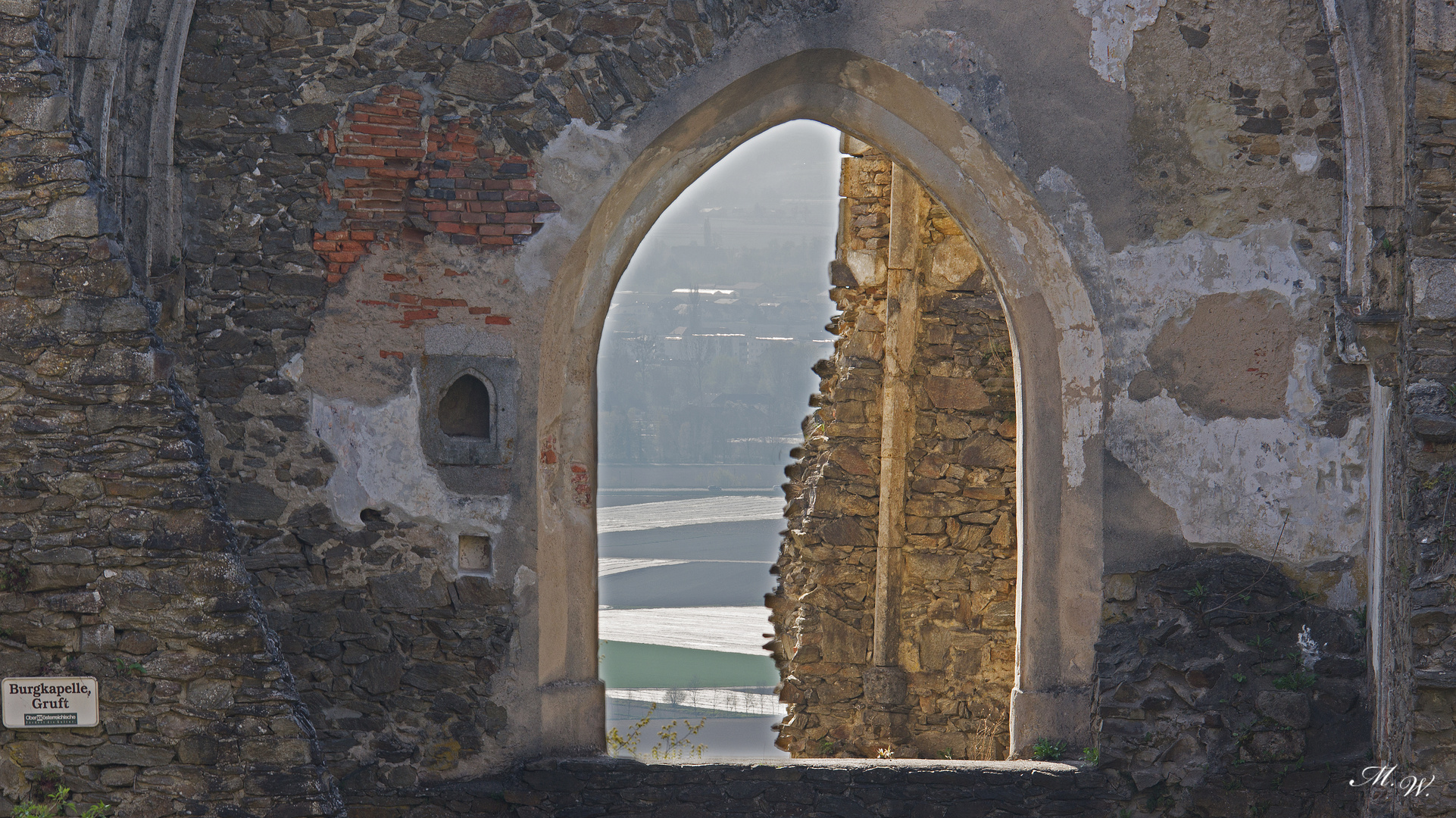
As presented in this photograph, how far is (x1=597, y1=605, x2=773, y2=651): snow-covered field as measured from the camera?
611 inches

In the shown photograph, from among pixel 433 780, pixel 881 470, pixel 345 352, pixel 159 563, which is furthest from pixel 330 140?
pixel 881 470

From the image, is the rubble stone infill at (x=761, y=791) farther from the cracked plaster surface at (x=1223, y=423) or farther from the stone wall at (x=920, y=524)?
the stone wall at (x=920, y=524)

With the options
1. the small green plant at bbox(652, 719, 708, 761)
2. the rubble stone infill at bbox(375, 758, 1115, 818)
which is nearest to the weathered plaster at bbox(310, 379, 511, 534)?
the rubble stone infill at bbox(375, 758, 1115, 818)

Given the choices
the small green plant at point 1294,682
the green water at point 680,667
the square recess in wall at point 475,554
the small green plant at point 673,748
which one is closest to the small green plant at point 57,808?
the square recess in wall at point 475,554

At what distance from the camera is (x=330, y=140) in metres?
5.16

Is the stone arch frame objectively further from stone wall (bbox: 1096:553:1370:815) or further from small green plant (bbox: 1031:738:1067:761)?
stone wall (bbox: 1096:553:1370:815)

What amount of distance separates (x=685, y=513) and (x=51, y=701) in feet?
54.6

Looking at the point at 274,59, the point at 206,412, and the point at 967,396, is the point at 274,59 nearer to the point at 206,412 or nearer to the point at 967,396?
the point at 206,412

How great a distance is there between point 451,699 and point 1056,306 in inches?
117

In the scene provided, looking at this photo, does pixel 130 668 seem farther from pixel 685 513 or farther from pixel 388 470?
pixel 685 513

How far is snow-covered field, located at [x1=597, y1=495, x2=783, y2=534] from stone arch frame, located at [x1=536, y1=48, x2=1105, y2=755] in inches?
544

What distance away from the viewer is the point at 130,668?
379 cm

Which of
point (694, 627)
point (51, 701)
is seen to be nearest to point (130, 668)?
point (51, 701)

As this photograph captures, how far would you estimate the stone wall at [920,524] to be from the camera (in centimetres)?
756
